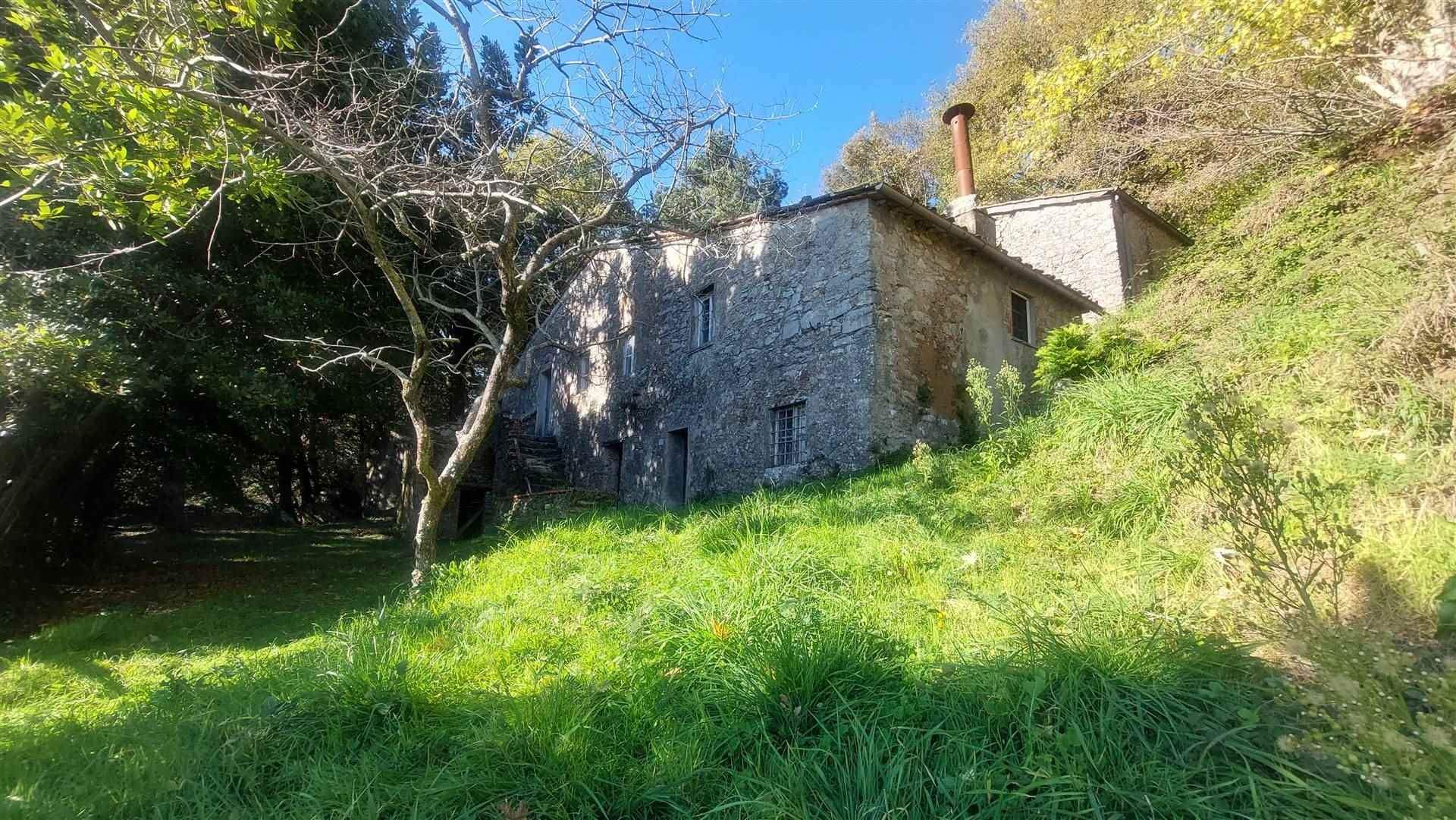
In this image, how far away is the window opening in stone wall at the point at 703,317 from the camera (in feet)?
43.4

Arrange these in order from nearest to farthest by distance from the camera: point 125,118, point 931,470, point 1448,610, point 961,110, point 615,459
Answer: point 1448,610
point 125,118
point 931,470
point 961,110
point 615,459

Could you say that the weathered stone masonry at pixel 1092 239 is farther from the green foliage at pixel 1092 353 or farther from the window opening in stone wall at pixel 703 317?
the window opening in stone wall at pixel 703 317

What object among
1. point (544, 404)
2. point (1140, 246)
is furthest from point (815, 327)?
point (544, 404)

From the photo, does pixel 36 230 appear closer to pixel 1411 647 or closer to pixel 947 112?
pixel 1411 647

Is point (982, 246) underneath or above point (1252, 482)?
above

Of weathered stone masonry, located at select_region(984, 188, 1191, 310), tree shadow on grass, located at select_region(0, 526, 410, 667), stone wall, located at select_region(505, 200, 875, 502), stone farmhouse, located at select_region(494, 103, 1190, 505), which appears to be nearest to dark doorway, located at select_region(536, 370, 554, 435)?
stone farmhouse, located at select_region(494, 103, 1190, 505)

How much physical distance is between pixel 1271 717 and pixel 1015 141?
11.4 metres

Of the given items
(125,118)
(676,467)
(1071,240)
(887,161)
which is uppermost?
(887,161)

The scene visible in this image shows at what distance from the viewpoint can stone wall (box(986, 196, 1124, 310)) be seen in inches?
571

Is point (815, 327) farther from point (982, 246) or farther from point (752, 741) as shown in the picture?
point (752, 741)


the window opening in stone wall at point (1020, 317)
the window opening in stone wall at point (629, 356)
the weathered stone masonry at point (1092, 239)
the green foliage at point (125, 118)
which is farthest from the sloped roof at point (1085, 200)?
the green foliage at point (125, 118)

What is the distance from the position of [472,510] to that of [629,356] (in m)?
5.44

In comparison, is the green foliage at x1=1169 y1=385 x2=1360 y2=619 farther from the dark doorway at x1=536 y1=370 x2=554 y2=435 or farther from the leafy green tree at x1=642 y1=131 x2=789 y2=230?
the dark doorway at x1=536 y1=370 x2=554 y2=435

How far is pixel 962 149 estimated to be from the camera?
13.9m
